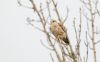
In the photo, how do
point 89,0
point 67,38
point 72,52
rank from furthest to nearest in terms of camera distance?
point 89,0 → point 67,38 → point 72,52

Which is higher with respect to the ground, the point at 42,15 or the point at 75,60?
the point at 42,15

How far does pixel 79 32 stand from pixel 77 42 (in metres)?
0.12

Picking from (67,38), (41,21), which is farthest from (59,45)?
(41,21)

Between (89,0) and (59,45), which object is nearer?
(59,45)

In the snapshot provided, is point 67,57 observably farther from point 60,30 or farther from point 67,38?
point 60,30

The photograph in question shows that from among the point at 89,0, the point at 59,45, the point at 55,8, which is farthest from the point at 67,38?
the point at 89,0

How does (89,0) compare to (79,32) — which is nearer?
(79,32)

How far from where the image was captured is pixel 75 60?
301 cm

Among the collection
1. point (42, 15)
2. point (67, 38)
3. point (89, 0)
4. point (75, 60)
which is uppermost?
point (89, 0)

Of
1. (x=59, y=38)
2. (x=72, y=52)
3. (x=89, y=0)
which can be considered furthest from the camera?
(x=89, y=0)

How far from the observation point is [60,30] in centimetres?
350

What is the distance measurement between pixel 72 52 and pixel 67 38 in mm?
235

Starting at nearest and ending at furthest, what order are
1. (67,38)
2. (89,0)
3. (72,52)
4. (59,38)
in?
(72,52), (67,38), (59,38), (89,0)

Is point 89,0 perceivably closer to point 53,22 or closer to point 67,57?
point 53,22
